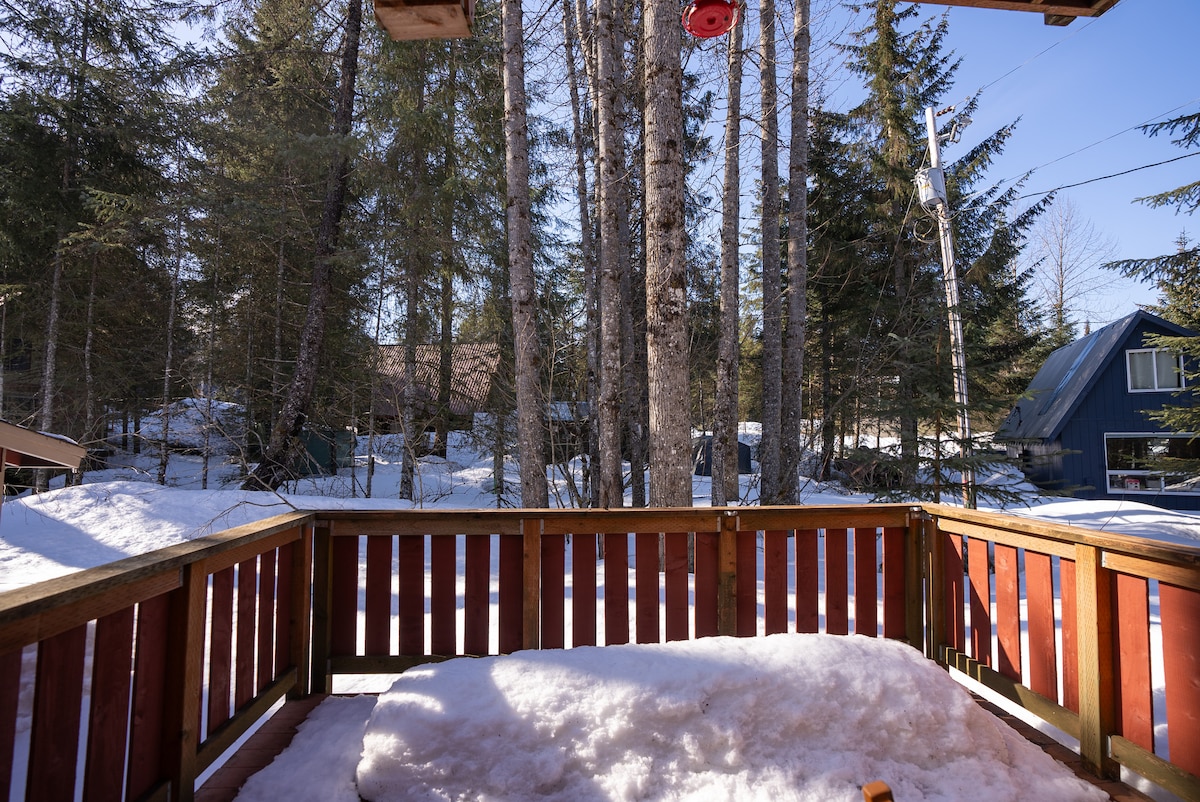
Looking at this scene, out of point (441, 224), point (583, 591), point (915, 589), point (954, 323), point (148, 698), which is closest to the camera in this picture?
point (148, 698)

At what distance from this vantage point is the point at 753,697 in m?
1.99

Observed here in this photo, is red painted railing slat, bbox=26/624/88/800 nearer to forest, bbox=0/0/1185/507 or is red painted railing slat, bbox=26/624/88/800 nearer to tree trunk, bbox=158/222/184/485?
forest, bbox=0/0/1185/507

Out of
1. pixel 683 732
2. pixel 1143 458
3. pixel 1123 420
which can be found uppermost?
pixel 1123 420

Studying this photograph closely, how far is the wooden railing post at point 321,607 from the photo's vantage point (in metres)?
2.88

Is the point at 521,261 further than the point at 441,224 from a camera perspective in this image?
No

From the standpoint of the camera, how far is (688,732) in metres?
1.92

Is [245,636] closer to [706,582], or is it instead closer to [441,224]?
[706,582]

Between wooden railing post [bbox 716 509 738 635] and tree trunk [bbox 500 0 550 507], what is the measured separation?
4309mm

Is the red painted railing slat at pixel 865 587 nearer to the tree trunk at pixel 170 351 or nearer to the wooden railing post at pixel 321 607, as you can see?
the wooden railing post at pixel 321 607

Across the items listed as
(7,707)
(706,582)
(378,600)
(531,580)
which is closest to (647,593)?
(706,582)

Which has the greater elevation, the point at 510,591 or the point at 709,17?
the point at 709,17

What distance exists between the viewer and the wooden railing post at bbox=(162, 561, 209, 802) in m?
1.89

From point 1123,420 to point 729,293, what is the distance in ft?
41.6

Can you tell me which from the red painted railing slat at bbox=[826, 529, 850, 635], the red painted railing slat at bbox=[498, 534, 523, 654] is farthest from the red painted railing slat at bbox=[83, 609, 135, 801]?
the red painted railing slat at bbox=[826, 529, 850, 635]
